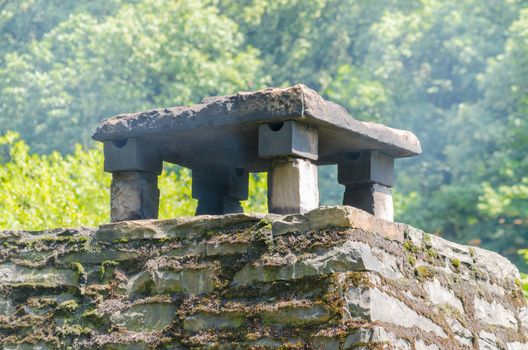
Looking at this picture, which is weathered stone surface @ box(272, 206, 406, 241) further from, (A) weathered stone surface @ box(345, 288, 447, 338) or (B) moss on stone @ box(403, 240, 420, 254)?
(A) weathered stone surface @ box(345, 288, 447, 338)

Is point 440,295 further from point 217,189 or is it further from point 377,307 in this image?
point 217,189

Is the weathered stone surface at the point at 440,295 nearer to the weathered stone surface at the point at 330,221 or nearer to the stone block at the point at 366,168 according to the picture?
the weathered stone surface at the point at 330,221

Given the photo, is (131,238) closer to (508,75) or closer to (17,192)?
(17,192)

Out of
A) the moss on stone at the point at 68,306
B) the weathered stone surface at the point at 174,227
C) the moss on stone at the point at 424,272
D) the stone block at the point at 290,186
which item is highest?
the stone block at the point at 290,186

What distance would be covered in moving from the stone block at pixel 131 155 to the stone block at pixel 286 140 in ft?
2.41

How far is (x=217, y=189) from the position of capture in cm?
551

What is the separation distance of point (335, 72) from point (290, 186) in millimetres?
16621

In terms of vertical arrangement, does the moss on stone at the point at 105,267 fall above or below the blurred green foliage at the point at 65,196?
below

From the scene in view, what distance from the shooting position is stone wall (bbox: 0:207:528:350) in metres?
3.97

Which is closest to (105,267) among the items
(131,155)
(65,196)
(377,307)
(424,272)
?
(131,155)

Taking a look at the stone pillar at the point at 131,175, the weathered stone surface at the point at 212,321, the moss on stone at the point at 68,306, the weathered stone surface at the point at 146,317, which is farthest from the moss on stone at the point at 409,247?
the moss on stone at the point at 68,306

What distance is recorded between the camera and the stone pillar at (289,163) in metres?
4.38

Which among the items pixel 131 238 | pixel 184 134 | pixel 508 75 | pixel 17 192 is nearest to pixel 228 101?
pixel 184 134

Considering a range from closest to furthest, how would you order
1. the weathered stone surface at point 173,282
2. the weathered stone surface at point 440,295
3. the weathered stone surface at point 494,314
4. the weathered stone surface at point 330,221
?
1. the weathered stone surface at point 330,221
2. the weathered stone surface at point 173,282
3. the weathered stone surface at point 440,295
4. the weathered stone surface at point 494,314
